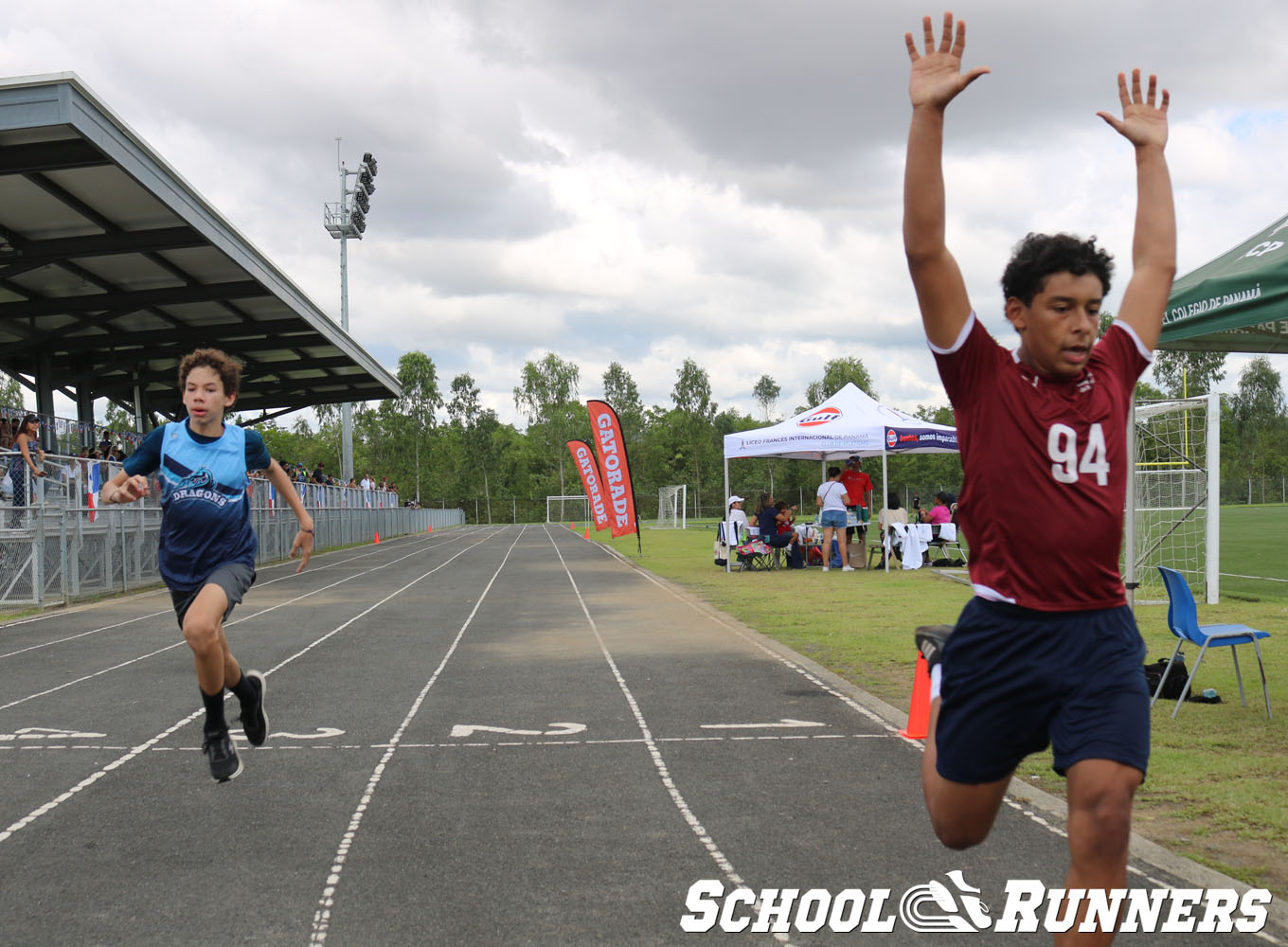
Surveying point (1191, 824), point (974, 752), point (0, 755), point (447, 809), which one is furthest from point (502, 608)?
point (974, 752)

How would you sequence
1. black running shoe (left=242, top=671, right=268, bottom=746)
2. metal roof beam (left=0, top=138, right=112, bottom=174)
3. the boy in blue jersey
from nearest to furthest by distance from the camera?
the boy in blue jersey < black running shoe (left=242, top=671, right=268, bottom=746) < metal roof beam (left=0, top=138, right=112, bottom=174)

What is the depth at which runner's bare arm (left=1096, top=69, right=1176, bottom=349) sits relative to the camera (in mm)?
2834

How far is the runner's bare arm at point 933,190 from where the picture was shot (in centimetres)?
259

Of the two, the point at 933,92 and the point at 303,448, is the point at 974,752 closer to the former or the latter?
the point at 933,92

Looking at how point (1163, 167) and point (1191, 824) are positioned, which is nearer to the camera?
point (1163, 167)

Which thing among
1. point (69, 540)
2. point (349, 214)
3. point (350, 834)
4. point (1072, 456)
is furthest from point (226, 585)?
point (349, 214)

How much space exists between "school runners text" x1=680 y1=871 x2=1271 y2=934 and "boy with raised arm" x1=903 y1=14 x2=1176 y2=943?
0.96 metres

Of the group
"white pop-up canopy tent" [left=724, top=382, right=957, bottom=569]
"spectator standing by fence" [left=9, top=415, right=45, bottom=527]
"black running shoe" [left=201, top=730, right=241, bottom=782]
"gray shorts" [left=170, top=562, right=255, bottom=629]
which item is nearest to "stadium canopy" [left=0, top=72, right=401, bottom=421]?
"spectator standing by fence" [left=9, top=415, right=45, bottom=527]

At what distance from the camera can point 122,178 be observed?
18047 mm

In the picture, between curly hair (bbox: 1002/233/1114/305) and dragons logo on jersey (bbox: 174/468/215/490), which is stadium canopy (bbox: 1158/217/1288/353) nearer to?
curly hair (bbox: 1002/233/1114/305)

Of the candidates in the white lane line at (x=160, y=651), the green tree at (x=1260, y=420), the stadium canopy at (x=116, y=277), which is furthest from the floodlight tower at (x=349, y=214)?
the green tree at (x=1260, y=420)

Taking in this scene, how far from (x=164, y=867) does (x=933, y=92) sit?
3856 mm

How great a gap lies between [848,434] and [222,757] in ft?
48.2

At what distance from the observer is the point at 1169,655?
891 cm
